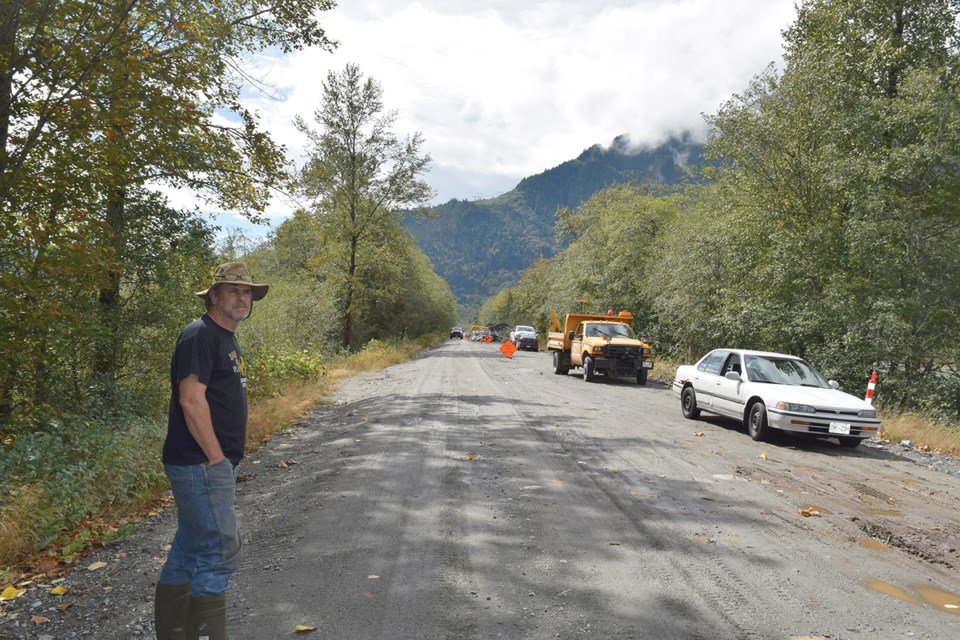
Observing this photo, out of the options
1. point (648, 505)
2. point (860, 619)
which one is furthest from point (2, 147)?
point (860, 619)

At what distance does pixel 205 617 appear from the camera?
2.86m

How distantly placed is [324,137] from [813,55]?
68.6 feet

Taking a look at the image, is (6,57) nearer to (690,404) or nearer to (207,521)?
(207,521)

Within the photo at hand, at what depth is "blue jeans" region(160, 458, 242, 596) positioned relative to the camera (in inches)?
112

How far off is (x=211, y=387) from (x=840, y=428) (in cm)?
961

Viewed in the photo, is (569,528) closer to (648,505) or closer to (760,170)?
(648,505)

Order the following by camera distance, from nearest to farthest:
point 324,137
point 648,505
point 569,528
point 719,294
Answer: point 569,528 < point 648,505 < point 719,294 < point 324,137

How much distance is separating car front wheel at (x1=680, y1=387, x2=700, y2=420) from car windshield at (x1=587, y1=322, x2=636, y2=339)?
790 centimetres

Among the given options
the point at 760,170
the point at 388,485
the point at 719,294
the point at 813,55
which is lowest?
the point at 388,485

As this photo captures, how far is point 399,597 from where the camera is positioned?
3.71m

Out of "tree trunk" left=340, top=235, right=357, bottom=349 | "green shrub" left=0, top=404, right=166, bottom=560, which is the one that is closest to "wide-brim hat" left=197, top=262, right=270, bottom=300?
"green shrub" left=0, top=404, right=166, bottom=560

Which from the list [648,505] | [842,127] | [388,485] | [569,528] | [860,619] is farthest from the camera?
[842,127]

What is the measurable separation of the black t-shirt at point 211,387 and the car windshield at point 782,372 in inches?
390

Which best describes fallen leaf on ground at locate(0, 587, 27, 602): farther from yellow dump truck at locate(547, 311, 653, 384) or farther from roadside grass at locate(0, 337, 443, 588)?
yellow dump truck at locate(547, 311, 653, 384)
